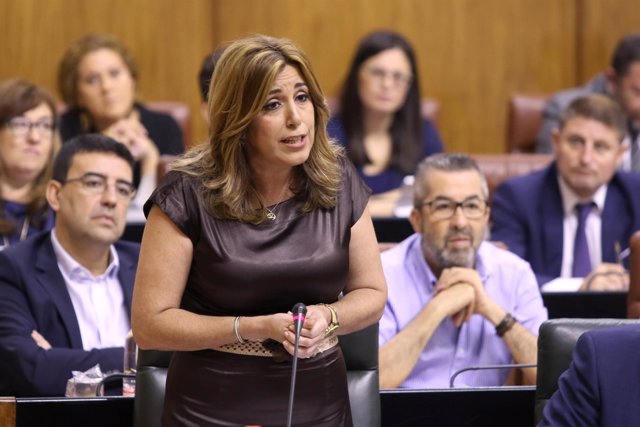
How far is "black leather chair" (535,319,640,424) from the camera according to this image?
2180 millimetres

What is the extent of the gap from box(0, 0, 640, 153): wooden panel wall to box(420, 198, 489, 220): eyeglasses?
2778 mm

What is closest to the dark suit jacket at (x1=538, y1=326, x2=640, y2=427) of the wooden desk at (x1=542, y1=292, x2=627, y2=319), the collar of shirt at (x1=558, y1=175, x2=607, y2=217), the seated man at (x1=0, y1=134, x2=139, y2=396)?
the wooden desk at (x1=542, y1=292, x2=627, y2=319)

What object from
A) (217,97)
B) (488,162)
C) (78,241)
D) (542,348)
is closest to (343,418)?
(542,348)

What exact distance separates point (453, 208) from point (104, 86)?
209cm

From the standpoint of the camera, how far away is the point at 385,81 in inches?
192

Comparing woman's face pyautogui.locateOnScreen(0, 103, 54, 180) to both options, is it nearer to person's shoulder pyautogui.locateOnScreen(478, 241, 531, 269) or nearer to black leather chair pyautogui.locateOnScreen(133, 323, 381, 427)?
person's shoulder pyautogui.locateOnScreen(478, 241, 531, 269)

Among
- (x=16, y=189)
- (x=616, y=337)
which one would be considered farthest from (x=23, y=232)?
(x=616, y=337)

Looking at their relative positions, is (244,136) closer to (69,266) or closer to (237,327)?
(237,327)

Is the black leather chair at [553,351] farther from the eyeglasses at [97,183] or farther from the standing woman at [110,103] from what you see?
the standing woman at [110,103]

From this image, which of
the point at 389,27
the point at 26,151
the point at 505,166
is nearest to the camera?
the point at 26,151

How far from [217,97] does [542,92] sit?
435 cm

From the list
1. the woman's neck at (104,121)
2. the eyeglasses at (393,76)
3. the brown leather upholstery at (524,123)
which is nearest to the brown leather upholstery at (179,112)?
the woman's neck at (104,121)

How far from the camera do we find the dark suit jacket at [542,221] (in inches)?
161

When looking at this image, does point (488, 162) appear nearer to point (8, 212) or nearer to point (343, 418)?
point (8, 212)
